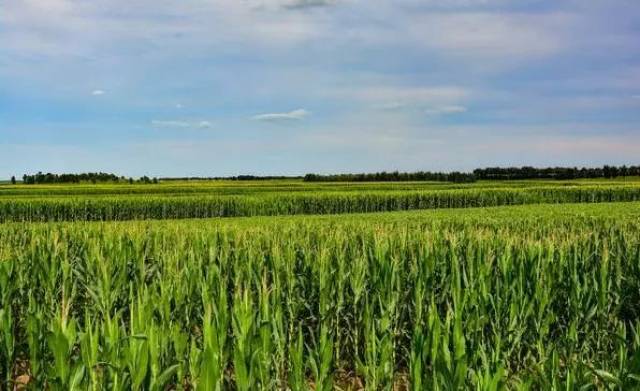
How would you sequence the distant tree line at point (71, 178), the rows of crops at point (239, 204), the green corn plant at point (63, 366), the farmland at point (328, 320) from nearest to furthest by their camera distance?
the green corn plant at point (63, 366) → the farmland at point (328, 320) → the rows of crops at point (239, 204) → the distant tree line at point (71, 178)

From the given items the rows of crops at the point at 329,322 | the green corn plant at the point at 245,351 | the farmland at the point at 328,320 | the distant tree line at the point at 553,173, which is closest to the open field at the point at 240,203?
the farmland at the point at 328,320

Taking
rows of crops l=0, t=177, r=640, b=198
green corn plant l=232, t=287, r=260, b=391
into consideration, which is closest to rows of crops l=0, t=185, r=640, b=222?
rows of crops l=0, t=177, r=640, b=198

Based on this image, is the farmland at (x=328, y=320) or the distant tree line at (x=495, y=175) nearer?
the farmland at (x=328, y=320)

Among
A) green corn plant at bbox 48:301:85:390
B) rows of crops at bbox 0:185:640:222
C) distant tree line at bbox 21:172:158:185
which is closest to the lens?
green corn plant at bbox 48:301:85:390

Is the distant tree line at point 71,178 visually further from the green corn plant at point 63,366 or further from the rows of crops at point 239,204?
the green corn plant at point 63,366

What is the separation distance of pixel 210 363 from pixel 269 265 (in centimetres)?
507

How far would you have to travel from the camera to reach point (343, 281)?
7254 millimetres

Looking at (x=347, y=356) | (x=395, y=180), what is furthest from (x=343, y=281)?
(x=395, y=180)

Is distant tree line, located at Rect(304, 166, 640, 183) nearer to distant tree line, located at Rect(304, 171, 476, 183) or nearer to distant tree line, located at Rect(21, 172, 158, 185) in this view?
distant tree line, located at Rect(304, 171, 476, 183)

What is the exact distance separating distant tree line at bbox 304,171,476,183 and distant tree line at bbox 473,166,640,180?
5.29 m

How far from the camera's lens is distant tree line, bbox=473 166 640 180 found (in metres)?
112

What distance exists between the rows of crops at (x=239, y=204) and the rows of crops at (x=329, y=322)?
99.1 feet

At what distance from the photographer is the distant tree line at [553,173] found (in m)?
112

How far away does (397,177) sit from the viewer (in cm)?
11731
